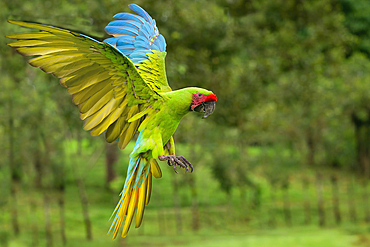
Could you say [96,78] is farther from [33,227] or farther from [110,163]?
[110,163]

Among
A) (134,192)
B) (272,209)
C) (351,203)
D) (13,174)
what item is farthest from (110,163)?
(134,192)

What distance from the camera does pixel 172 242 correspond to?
777cm

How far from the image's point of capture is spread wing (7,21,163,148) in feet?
4.38

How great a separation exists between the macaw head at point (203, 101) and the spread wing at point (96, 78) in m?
0.15

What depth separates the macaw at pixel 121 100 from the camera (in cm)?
138

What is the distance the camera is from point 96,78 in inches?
59.1

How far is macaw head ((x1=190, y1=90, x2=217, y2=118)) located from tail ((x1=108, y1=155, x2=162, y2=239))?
30 centimetres

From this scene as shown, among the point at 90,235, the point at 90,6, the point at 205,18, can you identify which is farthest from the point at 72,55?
the point at 90,235

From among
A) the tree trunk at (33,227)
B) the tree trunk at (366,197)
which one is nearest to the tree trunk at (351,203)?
the tree trunk at (366,197)

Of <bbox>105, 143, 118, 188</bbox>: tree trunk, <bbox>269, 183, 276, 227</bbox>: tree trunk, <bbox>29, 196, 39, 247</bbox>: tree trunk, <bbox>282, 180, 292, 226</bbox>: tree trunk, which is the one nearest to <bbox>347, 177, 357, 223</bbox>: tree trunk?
<bbox>282, 180, 292, 226</bbox>: tree trunk

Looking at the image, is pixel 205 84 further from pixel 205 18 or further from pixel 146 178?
pixel 146 178

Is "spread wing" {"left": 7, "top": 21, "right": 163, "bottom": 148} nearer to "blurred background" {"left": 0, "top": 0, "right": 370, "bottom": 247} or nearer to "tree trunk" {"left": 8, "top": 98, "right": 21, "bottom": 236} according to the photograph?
"blurred background" {"left": 0, "top": 0, "right": 370, "bottom": 247}

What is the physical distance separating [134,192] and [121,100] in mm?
383

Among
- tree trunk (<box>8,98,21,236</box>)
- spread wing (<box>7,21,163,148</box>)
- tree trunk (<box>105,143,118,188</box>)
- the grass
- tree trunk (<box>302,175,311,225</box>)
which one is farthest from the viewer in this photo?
tree trunk (<box>105,143,118,188</box>)
